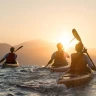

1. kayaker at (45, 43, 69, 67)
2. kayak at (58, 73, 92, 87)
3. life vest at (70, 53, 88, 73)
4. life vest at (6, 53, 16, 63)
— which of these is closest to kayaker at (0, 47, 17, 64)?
life vest at (6, 53, 16, 63)

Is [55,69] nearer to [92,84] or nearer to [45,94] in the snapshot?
[92,84]

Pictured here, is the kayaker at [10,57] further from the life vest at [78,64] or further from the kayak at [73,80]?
the kayak at [73,80]

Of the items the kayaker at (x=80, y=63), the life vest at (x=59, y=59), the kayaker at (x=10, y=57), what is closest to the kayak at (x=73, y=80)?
the kayaker at (x=80, y=63)

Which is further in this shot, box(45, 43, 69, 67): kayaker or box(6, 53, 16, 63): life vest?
box(6, 53, 16, 63): life vest

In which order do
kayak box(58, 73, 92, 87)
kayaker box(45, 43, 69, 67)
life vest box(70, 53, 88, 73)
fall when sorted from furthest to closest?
kayaker box(45, 43, 69, 67) → life vest box(70, 53, 88, 73) → kayak box(58, 73, 92, 87)

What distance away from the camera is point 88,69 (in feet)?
48.3

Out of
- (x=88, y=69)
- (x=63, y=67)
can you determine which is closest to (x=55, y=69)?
(x=63, y=67)

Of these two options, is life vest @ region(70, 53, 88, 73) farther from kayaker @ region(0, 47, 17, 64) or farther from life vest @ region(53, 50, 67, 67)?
kayaker @ region(0, 47, 17, 64)

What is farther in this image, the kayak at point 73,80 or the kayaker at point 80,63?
the kayaker at point 80,63

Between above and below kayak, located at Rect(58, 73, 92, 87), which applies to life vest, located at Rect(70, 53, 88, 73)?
above

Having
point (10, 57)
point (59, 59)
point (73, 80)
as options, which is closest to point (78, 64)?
point (73, 80)

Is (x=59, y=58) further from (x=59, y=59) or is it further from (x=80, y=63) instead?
(x=80, y=63)

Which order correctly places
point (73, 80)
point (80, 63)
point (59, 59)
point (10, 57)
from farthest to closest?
1. point (10, 57)
2. point (59, 59)
3. point (80, 63)
4. point (73, 80)

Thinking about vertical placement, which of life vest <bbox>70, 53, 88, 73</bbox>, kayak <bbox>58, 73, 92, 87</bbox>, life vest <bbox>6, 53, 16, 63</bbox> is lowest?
kayak <bbox>58, 73, 92, 87</bbox>
